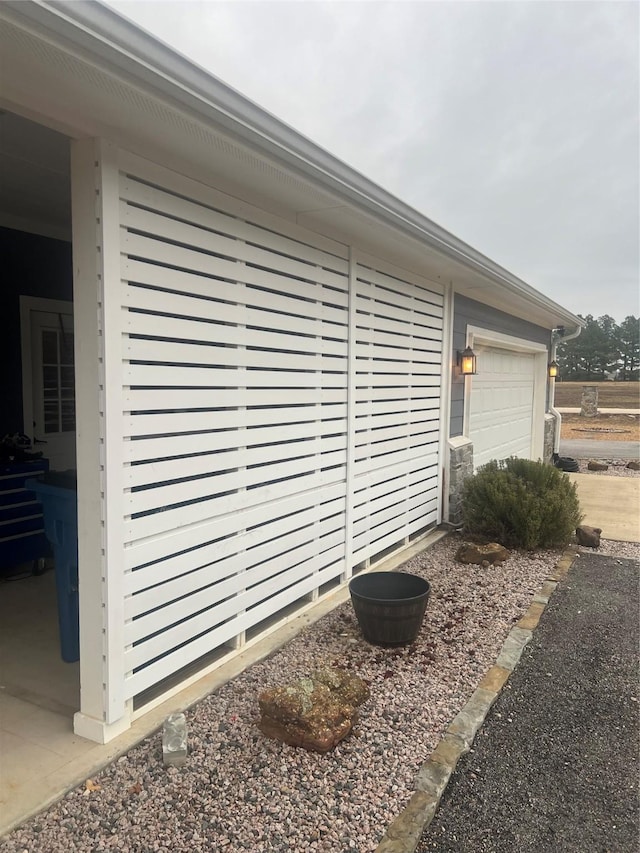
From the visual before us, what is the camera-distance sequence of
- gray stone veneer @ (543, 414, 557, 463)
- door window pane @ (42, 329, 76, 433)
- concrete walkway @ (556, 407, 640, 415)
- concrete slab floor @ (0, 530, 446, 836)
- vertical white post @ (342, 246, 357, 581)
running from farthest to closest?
concrete walkway @ (556, 407, 640, 415) → gray stone veneer @ (543, 414, 557, 463) → door window pane @ (42, 329, 76, 433) → vertical white post @ (342, 246, 357, 581) → concrete slab floor @ (0, 530, 446, 836)

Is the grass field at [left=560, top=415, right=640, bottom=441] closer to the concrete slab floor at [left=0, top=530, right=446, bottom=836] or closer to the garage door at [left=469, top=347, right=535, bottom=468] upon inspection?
the garage door at [left=469, top=347, right=535, bottom=468]

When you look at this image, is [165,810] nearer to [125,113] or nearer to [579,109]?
[125,113]

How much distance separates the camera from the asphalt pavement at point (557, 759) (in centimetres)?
→ 199

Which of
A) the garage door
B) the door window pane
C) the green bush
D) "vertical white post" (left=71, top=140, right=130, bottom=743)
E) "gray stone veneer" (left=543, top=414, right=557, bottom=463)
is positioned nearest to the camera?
"vertical white post" (left=71, top=140, right=130, bottom=743)

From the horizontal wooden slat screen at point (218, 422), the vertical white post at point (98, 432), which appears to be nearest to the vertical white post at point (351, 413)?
the horizontal wooden slat screen at point (218, 422)

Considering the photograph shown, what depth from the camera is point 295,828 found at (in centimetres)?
196

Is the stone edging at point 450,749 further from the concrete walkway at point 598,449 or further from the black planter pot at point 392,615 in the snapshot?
the concrete walkway at point 598,449

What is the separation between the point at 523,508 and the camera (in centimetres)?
538

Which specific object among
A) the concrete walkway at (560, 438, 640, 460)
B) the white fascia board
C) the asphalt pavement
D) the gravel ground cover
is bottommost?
the concrete walkway at (560, 438, 640, 460)

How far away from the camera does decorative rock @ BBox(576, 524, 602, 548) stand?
5.71m

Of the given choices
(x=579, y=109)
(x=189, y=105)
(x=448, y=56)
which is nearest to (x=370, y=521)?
(x=189, y=105)

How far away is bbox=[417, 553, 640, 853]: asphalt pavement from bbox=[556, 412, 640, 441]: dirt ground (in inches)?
634

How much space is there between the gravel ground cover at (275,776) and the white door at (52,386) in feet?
9.24

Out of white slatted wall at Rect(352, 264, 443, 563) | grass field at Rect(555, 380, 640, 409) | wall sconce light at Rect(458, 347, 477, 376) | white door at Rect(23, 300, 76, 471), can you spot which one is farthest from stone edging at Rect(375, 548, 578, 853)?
grass field at Rect(555, 380, 640, 409)
